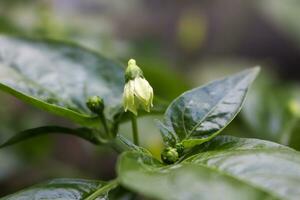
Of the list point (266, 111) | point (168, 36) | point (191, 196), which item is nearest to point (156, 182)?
point (191, 196)

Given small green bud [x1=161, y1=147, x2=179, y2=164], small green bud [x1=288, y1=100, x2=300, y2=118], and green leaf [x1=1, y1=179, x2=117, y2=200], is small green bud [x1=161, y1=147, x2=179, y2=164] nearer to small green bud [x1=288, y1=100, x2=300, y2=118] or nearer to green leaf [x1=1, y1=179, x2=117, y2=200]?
green leaf [x1=1, y1=179, x2=117, y2=200]

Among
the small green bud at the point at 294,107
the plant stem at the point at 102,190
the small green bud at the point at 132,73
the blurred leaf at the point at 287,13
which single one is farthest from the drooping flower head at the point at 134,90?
the blurred leaf at the point at 287,13

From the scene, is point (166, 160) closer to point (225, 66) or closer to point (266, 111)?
point (266, 111)

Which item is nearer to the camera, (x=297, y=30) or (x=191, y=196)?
(x=191, y=196)

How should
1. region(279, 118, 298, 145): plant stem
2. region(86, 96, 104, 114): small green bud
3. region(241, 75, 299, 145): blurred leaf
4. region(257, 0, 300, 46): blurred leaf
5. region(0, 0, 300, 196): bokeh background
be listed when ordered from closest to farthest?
1. region(86, 96, 104, 114): small green bud
2. region(279, 118, 298, 145): plant stem
3. region(241, 75, 299, 145): blurred leaf
4. region(0, 0, 300, 196): bokeh background
5. region(257, 0, 300, 46): blurred leaf

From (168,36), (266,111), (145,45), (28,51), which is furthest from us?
(168,36)

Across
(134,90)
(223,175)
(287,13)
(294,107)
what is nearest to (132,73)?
(134,90)

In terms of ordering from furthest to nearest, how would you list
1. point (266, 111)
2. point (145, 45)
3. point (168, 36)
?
point (168, 36) → point (145, 45) → point (266, 111)

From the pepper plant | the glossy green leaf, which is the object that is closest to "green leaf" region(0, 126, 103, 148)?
the pepper plant

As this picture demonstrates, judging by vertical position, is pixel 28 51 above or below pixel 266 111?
above
